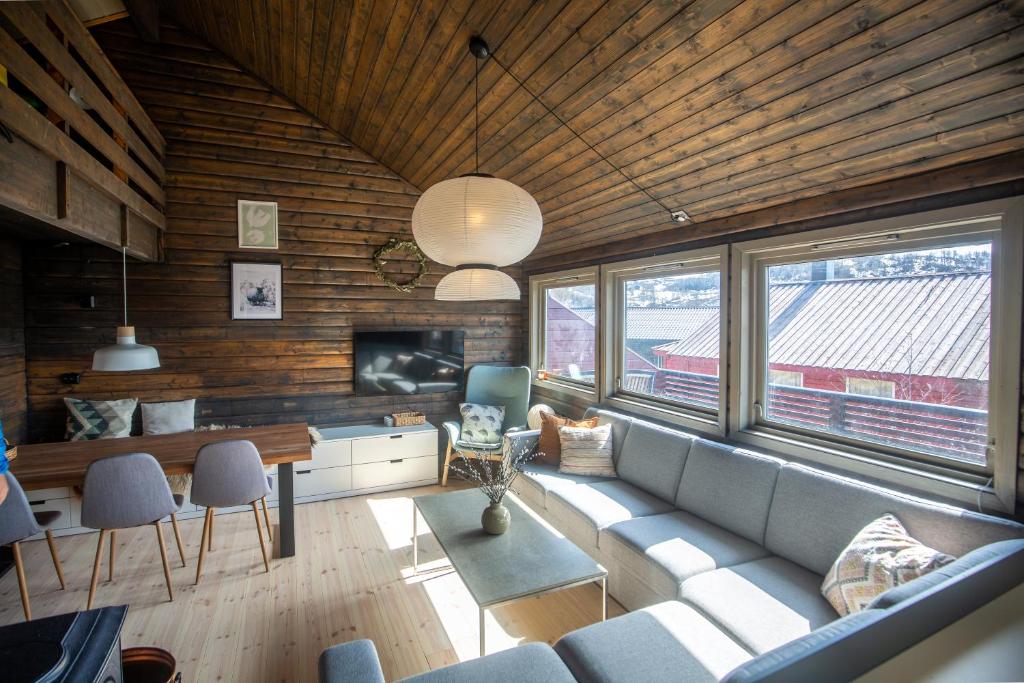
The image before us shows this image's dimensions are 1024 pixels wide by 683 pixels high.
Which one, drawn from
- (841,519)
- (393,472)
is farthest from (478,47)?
(393,472)

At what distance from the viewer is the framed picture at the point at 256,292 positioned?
13.9 feet

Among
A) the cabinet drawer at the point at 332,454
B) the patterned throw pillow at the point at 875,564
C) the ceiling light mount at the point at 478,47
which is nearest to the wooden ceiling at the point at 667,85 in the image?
the ceiling light mount at the point at 478,47

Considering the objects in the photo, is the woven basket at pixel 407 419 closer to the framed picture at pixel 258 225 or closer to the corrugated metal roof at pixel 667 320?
the framed picture at pixel 258 225

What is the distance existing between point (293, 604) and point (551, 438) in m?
2.02

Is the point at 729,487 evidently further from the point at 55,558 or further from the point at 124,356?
the point at 55,558

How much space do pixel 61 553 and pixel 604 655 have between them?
3.70 m

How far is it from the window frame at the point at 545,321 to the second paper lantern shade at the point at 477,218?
2.65m

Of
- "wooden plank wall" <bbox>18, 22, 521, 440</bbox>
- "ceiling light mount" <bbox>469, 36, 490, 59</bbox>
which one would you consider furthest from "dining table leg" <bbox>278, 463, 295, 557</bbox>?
"ceiling light mount" <bbox>469, 36, 490, 59</bbox>

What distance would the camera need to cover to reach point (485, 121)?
3031 millimetres

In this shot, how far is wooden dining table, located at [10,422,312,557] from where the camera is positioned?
269 centimetres

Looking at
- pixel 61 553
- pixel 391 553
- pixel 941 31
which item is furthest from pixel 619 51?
pixel 61 553

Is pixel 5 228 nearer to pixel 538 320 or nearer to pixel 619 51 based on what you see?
pixel 619 51

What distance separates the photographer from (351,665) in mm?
1509

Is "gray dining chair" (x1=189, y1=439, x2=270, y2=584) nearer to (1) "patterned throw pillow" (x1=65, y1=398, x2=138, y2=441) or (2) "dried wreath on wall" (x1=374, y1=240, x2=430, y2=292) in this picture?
(1) "patterned throw pillow" (x1=65, y1=398, x2=138, y2=441)
